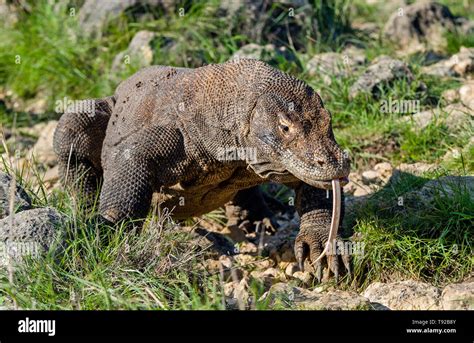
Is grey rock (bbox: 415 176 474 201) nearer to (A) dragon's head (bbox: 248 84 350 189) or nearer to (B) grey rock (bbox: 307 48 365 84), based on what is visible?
(A) dragon's head (bbox: 248 84 350 189)

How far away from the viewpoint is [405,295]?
614 centimetres

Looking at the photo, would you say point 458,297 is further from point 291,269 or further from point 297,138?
point 291,269

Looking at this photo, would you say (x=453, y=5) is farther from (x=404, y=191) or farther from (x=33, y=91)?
(x=404, y=191)

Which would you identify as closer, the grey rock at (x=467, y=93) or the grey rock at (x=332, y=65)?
the grey rock at (x=467, y=93)

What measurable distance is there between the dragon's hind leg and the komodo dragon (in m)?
0.02

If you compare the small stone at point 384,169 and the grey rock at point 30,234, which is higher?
the grey rock at point 30,234

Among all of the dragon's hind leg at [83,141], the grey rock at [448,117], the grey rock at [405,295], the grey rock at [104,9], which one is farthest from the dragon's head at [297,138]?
the grey rock at [104,9]

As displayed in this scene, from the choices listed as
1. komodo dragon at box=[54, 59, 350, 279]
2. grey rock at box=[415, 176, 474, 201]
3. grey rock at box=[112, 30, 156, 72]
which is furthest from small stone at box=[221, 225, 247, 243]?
grey rock at box=[112, 30, 156, 72]

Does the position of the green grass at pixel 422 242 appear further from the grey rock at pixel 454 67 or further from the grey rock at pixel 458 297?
the grey rock at pixel 454 67

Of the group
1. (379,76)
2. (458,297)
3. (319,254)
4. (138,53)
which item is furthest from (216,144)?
(138,53)

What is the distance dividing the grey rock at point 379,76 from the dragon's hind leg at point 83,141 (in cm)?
289

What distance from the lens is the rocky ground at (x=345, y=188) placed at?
591 cm

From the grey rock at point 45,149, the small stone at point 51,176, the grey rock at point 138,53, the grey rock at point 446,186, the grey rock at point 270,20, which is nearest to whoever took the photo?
the grey rock at point 446,186
